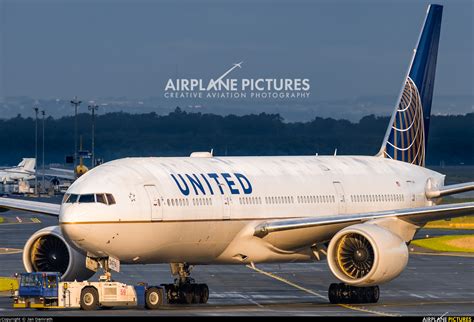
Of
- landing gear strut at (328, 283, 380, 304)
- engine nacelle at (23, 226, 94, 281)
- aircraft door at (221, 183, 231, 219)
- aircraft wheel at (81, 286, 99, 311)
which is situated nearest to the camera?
aircraft wheel at (81, 286, 99, 311)

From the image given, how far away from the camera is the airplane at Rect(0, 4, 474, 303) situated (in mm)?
41625

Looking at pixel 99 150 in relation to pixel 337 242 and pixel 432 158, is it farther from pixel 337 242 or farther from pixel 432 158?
pixel 337 242

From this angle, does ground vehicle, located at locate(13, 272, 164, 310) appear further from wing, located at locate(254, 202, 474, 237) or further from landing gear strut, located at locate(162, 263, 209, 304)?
wing, located at locate(254, 202, 474, 237)

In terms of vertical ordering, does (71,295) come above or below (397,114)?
below

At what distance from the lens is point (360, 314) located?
136ft

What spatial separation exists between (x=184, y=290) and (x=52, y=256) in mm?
4737

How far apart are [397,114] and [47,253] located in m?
18.8

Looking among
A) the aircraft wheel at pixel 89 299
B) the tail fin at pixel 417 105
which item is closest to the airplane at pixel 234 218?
the aircraft wheel at pixel 89 299

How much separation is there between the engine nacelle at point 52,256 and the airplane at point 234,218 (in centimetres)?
3

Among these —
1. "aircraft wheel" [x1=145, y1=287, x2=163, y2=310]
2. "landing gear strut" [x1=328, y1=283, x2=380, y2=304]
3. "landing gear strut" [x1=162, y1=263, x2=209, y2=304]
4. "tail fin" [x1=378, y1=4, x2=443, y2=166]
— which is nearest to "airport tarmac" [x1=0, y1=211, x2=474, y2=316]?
"aircraft wheel" [x1=145, y1=287, x2=163, y2=310]

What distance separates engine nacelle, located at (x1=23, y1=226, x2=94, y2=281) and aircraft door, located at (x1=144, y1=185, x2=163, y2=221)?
16.6 feet

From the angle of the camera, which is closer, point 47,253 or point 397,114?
point 47,253

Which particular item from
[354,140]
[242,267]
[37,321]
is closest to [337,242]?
[37,321]

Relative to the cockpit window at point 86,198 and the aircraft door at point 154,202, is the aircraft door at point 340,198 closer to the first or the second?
the aircraft door at point 154,202
